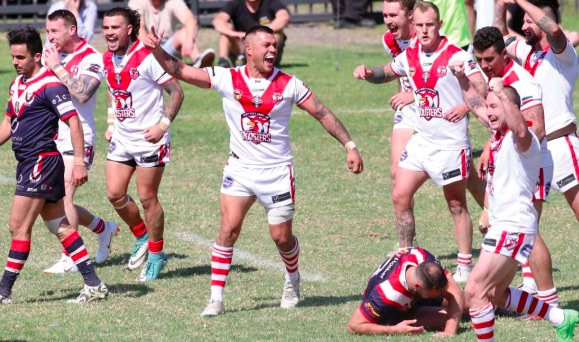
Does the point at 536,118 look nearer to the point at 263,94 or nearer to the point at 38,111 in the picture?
the point at 263,94

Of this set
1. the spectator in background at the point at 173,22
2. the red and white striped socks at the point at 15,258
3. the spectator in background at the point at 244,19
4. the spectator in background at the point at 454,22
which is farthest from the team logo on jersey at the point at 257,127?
the spectator in background at the point at 244,19

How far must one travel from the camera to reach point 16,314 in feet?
27.9

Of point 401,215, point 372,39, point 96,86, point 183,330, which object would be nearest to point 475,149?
point 401,215

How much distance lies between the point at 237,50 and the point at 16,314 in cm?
1278

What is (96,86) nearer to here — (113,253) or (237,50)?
(113,253)

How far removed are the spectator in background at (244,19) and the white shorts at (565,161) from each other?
11387 millimetres

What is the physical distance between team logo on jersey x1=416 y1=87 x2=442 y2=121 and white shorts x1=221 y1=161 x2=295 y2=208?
1.39 m

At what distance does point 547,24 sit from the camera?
27.2 feet

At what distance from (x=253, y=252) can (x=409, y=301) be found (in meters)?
2.91

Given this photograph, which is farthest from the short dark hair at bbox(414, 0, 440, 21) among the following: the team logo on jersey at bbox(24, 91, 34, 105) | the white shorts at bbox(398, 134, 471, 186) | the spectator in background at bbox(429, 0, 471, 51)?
the spectator in background at bbox(429, 0, 471, 51)

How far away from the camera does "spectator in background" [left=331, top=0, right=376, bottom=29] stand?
2758cm

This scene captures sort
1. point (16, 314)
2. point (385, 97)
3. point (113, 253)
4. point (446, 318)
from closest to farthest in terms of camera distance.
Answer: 1. point (446, 318)
2. point (16, 314)
3. point (113, 253)
4. point (385, 97)

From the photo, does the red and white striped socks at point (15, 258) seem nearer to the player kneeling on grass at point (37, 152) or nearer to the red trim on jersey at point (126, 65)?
the player kneeling on grass at point (37, 152)

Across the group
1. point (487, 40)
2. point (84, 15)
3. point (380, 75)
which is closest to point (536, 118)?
point (487, 40)
